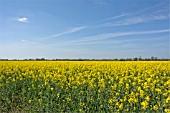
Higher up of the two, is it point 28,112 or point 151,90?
point 151,90

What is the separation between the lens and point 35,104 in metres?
8.90

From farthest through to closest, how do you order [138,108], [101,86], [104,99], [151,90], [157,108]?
[101,86] → [151,90] → [104,99] → [138,108] → [157,108]

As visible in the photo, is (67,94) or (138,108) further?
(67,94)

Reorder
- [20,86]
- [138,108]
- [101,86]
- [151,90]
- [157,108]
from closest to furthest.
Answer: [157,108]
[138,108]
[151,90]
[101,86]
[20,86]

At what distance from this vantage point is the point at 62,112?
8312mm

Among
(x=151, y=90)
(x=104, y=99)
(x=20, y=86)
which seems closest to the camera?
(x=104, y=99)

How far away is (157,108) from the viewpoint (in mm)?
7133

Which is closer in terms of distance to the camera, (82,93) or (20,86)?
(82,93)

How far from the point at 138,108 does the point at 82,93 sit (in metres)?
2.02

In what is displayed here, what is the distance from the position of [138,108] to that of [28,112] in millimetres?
3549

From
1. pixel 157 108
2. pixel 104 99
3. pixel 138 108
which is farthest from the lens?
pixel 104 99

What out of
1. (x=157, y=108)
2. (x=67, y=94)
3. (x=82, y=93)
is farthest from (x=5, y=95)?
(x=157, y=108)

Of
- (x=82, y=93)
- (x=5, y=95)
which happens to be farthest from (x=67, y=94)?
(x=5, y=95)

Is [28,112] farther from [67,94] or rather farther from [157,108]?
[157,108]
